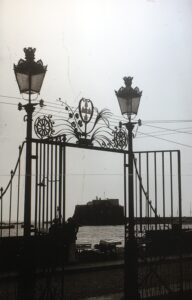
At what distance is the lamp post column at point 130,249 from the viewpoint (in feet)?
29.5

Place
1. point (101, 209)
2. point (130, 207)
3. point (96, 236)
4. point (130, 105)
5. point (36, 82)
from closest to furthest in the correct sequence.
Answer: point (36, 82) < point (130, 207) < point (130, 105) < point (96, 236) < point (101, 209)

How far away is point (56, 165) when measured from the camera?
7566 millimetres

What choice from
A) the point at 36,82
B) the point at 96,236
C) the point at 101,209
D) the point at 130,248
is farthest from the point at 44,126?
the point at 101,209

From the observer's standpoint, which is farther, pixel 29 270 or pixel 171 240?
pixel 171 240

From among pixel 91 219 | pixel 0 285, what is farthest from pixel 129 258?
pixel 91 219

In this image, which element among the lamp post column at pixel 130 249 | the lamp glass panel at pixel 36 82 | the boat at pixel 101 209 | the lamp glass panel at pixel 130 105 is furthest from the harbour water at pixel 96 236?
the lamp glass panel at pixel 36 82

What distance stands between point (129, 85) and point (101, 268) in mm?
7184

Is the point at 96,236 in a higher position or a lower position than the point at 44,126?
lower

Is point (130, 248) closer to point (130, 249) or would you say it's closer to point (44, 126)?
point (130, 249)

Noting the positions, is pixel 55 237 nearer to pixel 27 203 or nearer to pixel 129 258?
pixel 27 203

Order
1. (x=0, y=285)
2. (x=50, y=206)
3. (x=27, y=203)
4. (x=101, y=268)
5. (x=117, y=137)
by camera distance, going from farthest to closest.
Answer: (x=101, y=268) → (x=0, y=285) → (x=117, y=137) → (x=50, y=206) → (x=27, y=203)

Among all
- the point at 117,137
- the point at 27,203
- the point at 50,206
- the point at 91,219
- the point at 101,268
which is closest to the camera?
the point at 27,203

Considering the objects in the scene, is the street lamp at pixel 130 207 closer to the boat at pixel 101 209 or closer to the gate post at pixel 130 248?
the gate post at pixel 130 248

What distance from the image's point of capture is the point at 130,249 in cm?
915
